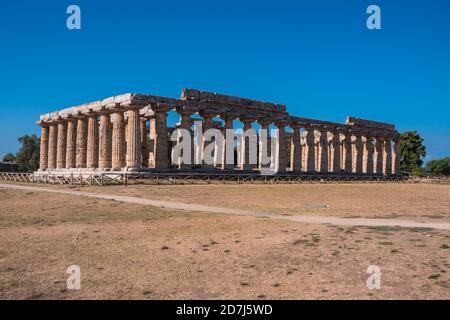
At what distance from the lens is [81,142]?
54.5m

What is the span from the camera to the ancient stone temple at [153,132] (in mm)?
45734

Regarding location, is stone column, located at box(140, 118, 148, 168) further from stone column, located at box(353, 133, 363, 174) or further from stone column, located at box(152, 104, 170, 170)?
stone column, located at box(353, 133, 363, 174)

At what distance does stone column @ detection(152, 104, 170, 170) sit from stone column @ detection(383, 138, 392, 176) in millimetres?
50618

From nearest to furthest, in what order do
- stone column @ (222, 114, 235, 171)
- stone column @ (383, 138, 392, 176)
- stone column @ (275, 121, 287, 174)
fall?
stone column @ (222, 114, 235, 171) < stone column @ (275, 121, 287, 174) < stone column @ (383, 138, 392, 176)

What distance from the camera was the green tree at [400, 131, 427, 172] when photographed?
99.9 meters

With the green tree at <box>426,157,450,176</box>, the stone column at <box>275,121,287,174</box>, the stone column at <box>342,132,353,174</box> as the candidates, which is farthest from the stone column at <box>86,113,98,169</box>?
the green tree at <box>426,157,450,176</box>

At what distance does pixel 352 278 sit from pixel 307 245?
2879mm

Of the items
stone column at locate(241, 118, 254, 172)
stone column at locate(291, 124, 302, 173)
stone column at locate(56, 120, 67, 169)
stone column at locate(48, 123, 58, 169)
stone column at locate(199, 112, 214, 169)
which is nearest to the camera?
stone column at locate(199, 112, 214, 169)

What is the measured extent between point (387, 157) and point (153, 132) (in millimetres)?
52179

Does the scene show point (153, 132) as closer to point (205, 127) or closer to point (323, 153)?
point (205, 127)

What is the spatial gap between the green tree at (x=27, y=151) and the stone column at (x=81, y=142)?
4722 cm

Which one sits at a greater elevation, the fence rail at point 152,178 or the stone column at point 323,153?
the stone column at point 323,153

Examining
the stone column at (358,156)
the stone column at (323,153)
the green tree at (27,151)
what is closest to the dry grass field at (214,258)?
the stone column at (323,153)

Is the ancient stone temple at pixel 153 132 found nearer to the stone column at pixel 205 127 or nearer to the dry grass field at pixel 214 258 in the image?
the stone column at pixel 205 127
